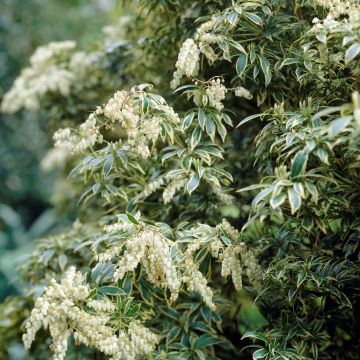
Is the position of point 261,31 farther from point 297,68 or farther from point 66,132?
point 66,132

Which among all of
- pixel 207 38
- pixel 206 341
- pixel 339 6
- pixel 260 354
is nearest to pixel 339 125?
pixel 339 6

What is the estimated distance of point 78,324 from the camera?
1.54 meters

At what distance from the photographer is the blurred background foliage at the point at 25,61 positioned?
472 centimetres

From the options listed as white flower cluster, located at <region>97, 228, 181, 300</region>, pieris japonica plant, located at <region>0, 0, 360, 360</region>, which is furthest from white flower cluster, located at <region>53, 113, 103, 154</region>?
white flower cluster, located at <region>97, 228, 181, 300</region>

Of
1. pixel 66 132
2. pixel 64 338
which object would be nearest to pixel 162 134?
pixel 66 132

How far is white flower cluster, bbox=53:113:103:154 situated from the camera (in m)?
1.68

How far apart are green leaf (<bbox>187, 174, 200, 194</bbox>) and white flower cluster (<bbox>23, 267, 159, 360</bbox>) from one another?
407mm

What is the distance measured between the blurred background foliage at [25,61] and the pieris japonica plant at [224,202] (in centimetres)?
226

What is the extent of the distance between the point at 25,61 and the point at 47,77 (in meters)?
2.47

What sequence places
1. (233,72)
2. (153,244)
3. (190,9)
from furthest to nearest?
1. (190,9)
2. (233,72)
3. (153,244)

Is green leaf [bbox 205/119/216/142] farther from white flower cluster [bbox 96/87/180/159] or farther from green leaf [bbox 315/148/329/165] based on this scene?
green leaf [bbox 315/148/329/165]

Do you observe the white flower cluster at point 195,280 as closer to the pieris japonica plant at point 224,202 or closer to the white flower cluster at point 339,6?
the pieris japonica plant at point 224,202

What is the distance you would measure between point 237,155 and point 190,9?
60 centimetres

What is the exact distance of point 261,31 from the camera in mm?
1805
